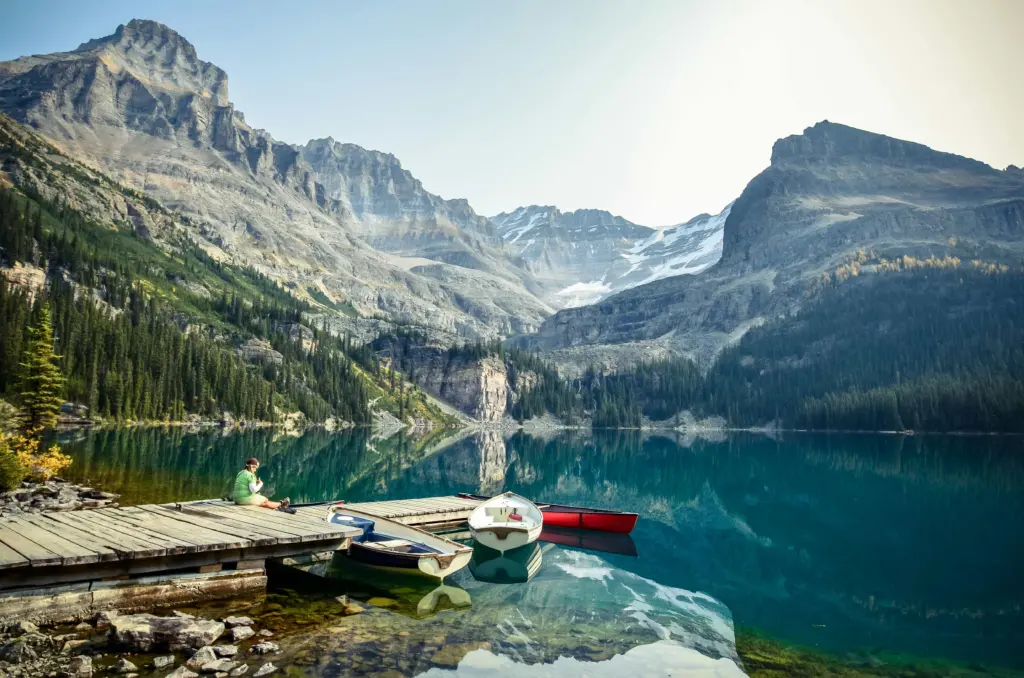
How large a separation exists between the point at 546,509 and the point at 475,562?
32.8 ft

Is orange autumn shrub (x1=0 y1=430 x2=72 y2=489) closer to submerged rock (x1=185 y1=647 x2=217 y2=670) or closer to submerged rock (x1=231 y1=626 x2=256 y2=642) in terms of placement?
submerged rock (x1=231 y1=626 x2=256 y2=642)

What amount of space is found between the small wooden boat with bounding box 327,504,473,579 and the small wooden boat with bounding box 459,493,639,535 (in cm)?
1409

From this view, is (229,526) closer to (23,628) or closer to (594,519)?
(23,628)

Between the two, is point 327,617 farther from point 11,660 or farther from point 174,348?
point 174,348

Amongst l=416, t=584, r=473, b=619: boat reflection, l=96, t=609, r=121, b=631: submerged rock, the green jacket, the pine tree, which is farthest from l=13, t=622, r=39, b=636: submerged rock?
the pine tree

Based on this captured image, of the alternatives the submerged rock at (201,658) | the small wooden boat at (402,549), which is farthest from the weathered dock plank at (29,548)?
the small wooden boat at (402,549)

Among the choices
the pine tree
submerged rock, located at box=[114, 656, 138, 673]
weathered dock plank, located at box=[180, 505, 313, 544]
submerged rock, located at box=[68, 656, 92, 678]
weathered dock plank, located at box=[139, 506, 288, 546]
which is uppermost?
the pine tree

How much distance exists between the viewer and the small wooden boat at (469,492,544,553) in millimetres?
27109

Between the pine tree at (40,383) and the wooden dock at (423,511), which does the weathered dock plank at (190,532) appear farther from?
the pine tree at (40,383)

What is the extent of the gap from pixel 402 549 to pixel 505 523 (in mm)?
7468

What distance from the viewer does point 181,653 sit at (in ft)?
41.4

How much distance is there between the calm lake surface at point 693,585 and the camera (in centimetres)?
1566

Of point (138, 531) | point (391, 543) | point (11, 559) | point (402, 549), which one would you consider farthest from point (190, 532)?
point (402, 549)

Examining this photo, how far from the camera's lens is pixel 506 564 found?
26141 mm
